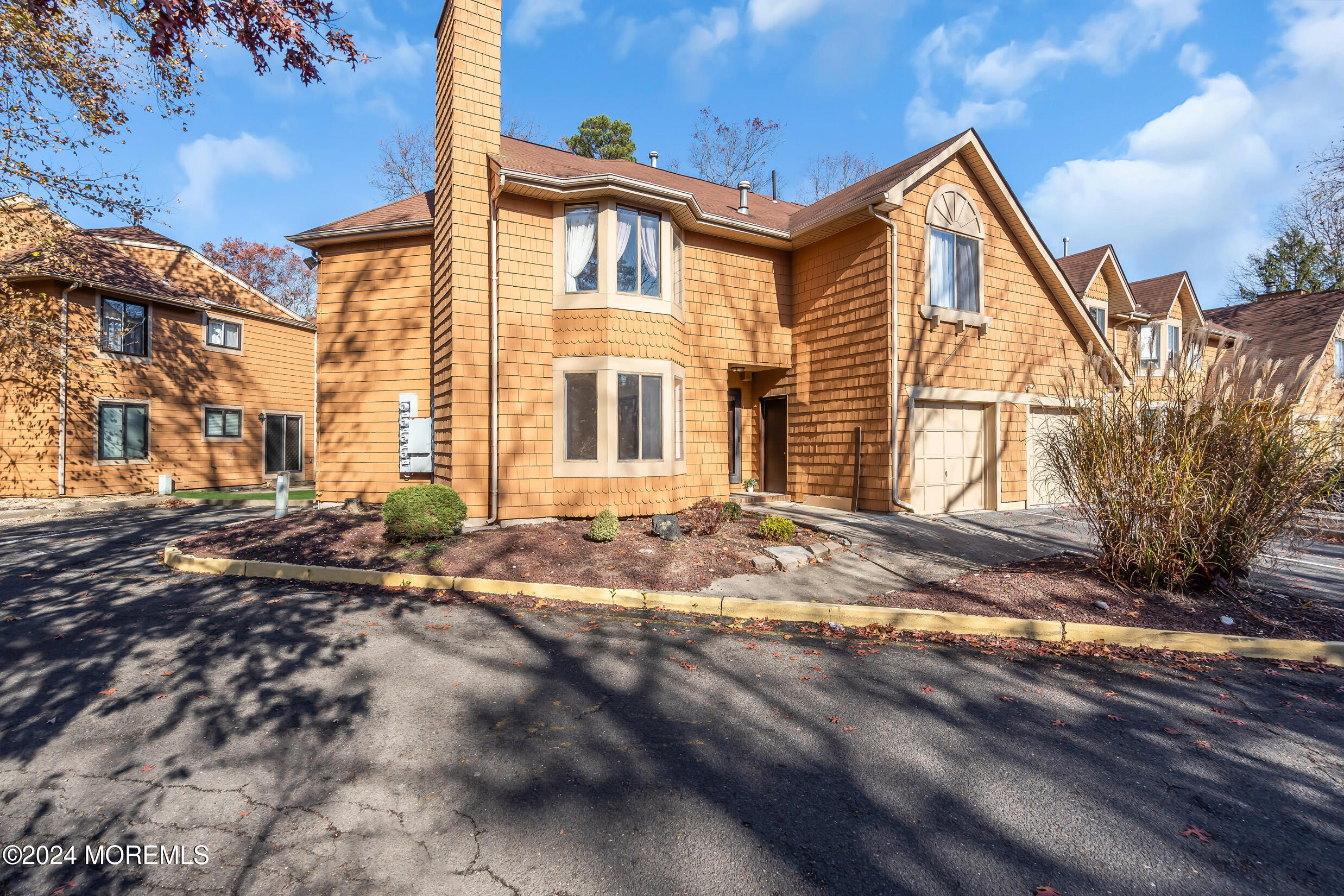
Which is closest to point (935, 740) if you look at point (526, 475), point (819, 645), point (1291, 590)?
point (819, 645)

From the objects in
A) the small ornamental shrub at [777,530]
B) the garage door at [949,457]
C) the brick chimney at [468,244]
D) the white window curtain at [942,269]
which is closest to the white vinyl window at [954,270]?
the white window curtain at [942,269]

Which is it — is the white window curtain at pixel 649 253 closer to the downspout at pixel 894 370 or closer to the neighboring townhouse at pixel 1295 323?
the downspout at pixel 894 370

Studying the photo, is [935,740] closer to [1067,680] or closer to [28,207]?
[1067,680]

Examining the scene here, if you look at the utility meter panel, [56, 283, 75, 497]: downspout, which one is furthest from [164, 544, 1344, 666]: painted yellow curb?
[56, 283, 75, 497]: downspout

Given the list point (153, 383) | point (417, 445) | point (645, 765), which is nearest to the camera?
point (645, 765)

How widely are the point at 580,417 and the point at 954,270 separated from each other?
862 centimetres

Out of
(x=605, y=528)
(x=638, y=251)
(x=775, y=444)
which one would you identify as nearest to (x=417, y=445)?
(x=605, y=528)

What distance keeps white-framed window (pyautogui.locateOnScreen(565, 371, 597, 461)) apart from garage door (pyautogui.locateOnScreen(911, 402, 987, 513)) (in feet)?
20.7

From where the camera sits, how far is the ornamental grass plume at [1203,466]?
578 cm

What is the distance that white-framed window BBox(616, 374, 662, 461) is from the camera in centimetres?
1004

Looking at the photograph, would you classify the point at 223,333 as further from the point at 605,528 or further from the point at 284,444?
the point at 605,528

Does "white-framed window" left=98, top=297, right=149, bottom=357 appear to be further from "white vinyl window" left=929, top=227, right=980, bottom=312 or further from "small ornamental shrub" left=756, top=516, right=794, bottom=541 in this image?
"white vinyl window" left=929, top=227, right=980, bottom=312

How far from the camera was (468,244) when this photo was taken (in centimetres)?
973

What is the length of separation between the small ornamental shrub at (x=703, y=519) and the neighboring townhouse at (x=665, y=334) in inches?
26.9
